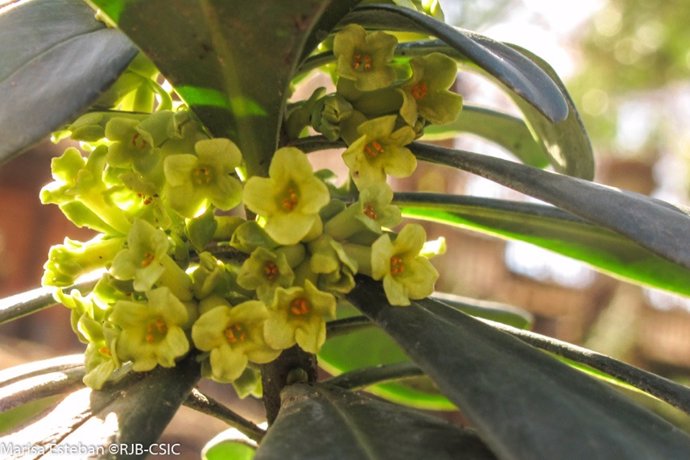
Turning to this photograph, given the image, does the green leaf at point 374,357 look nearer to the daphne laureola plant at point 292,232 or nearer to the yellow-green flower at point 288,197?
the daphne laureola plant at point 292,232

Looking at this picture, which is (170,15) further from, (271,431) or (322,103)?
(271,431)

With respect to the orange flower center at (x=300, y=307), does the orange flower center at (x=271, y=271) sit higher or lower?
higher

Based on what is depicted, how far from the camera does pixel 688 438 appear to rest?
714mm

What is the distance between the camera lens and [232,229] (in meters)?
0.89

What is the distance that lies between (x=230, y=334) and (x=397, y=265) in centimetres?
19

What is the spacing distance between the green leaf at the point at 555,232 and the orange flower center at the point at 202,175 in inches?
11.6

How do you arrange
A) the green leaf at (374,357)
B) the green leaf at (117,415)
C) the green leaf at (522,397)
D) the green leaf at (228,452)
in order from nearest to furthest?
the green leaf at (522,397), the green leaf at (117,415), the green leaf at (228,452), the green leaf at (374,357)

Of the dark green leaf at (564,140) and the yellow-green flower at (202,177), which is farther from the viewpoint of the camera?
the dark green leaf at (564,140)

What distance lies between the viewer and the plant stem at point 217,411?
38.7 inches

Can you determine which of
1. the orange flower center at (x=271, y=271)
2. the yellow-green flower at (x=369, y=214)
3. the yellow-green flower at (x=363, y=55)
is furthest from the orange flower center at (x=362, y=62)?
the orange flower center at (x=271, y=271)

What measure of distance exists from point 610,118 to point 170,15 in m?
12.1

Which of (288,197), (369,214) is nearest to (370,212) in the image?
(369,214)

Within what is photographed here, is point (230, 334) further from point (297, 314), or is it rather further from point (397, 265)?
point (397, 265)

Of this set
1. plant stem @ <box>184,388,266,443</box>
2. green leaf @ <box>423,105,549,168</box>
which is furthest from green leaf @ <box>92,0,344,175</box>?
green leaf @ <box>423,105,549,168</box>
